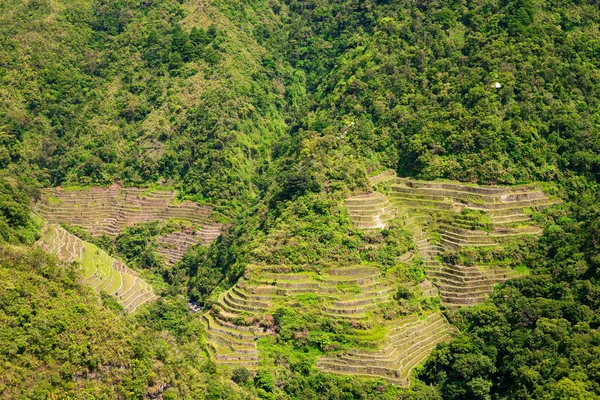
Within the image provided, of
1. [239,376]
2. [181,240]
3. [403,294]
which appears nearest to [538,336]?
[403,294]

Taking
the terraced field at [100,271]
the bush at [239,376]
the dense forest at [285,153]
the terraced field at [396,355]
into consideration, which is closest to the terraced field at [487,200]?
the dense forest at [285,153]

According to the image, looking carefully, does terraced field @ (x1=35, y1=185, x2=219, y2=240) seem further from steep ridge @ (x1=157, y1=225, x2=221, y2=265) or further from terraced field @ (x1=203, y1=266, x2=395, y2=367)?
terraced field @ (x1=203, y1=266, x2=395, y2=367)

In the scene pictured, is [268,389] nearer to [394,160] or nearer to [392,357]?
[392,357]

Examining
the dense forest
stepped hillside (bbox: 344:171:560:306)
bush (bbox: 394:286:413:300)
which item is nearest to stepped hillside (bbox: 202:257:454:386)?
bush (bbox: 394:286:413:300)

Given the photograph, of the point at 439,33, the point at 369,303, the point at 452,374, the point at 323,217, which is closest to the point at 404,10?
the point at 439,33

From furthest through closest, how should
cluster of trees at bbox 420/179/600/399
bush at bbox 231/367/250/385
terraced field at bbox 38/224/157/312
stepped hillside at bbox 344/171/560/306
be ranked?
stepped hillside at bbox 344/171/560/306 → terraced field at bbox 38/224/157/312 → bush at bbox 231/367/250/385 → cluster of trees at bbox 420/179/600/399
